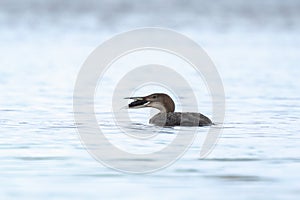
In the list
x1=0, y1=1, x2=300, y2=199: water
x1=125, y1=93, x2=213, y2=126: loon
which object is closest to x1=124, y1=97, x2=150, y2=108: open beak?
x1=125, y1=93, x2=213, y2=126: loon

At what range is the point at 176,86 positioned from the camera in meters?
21.1

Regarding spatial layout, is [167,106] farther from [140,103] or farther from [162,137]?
[162,137]

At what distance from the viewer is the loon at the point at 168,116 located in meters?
14.7

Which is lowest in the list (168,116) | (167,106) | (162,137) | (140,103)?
(162,137)

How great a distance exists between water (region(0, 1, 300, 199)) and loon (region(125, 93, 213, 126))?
0.81ft

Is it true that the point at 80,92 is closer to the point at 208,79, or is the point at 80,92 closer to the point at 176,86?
the point at 176,86

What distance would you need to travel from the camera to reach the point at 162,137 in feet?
45.0

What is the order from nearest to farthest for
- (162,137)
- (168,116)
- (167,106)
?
1. (162,137)
2. (168,116)
3. (167,106)

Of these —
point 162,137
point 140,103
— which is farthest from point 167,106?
point 162,137

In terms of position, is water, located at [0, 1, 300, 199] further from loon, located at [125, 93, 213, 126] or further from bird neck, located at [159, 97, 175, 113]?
bird neck, located at [159, 97, 175, 113]

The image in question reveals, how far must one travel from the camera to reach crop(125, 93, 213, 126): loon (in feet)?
48.1

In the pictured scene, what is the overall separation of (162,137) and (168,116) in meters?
1.21

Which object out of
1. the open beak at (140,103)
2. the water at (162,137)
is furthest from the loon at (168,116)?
the water at (162,137)

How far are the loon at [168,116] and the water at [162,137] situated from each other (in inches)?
9.7
